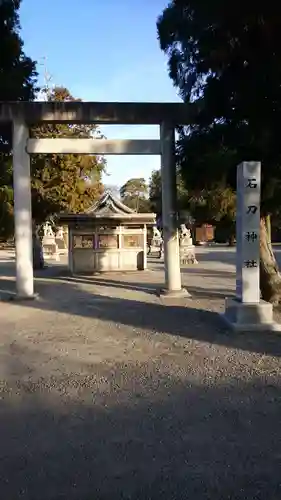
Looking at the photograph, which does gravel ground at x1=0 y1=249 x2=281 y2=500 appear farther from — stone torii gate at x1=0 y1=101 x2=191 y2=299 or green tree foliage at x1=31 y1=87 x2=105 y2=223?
green tree foliage at x1=31 y1=87 x2=105 y2=223

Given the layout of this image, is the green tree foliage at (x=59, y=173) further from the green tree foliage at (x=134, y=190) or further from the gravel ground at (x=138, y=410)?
the green tree foliage at (x=134, y=190)

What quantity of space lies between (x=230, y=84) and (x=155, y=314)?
4529 mm

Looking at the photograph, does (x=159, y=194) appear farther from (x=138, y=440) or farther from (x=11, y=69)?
(x=138, y=440)

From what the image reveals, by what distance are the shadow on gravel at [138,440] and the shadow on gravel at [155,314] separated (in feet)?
6.55

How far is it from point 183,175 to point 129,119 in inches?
101

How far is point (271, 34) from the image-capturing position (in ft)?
26.1

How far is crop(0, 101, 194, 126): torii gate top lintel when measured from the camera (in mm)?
11344

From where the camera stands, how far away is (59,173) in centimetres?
2041

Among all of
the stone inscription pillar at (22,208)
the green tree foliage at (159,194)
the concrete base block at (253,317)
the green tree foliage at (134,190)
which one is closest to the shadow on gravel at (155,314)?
the concrete base block at (253,317)

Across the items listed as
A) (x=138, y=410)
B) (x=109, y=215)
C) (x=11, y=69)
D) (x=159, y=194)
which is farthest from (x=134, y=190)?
(x=138, y=410)

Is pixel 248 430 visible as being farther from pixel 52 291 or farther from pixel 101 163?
pixel 101 163

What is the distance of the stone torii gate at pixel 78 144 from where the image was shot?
11383 millimetres

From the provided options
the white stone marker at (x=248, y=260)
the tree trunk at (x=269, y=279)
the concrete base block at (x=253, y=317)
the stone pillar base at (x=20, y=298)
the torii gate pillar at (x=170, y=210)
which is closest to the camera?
the concrete base block at (x=253, y=317)

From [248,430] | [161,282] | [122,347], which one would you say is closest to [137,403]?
[248,430]
